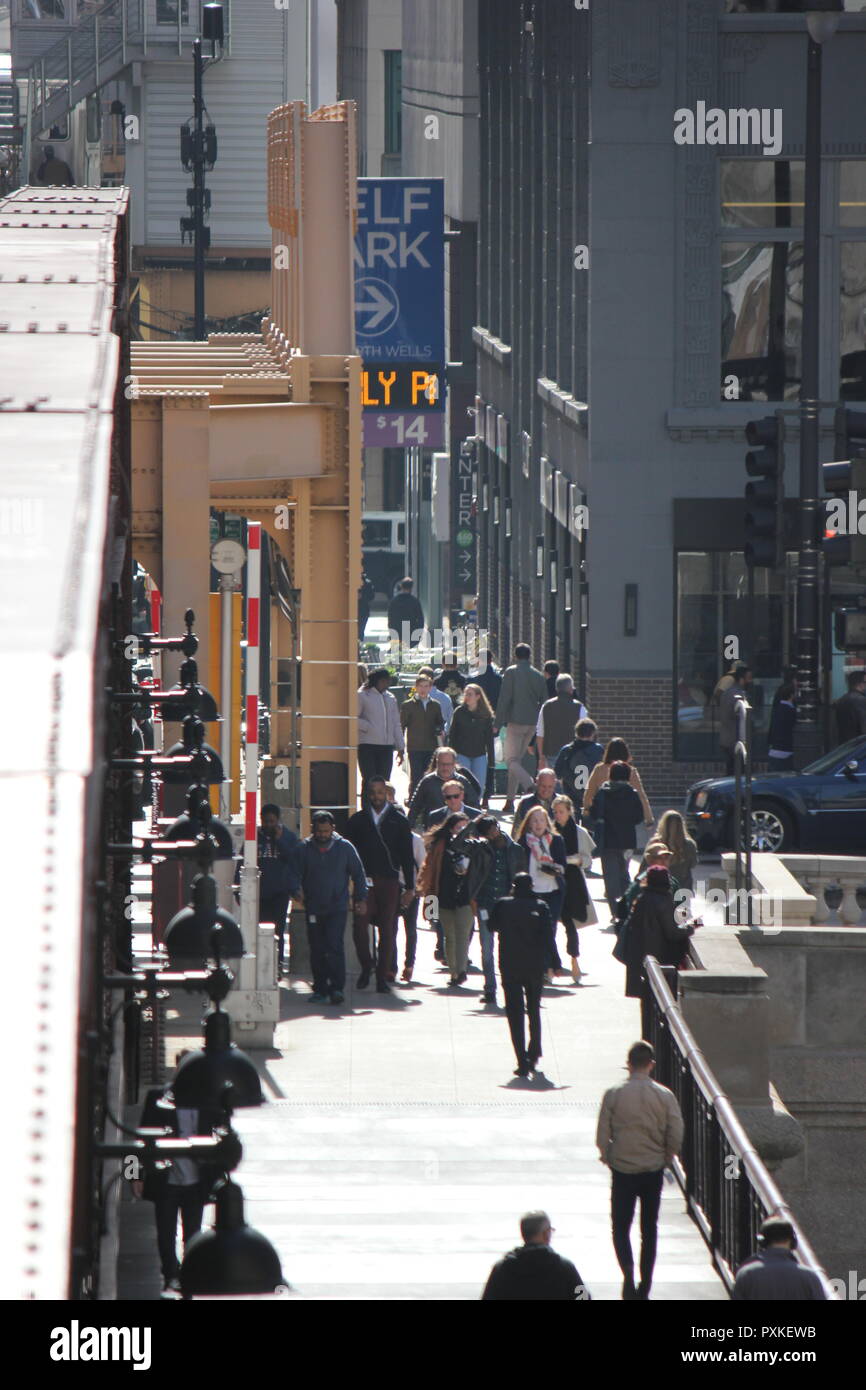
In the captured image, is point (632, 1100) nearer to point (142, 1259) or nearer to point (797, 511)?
point (142, 1259)

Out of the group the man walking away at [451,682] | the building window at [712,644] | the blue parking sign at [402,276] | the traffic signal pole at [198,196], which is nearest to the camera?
the man walking away at [451,682]

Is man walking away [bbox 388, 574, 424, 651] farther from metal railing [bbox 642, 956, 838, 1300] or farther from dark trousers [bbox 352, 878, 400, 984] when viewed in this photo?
metal railing [bbox 642, 956, 838, 1300]

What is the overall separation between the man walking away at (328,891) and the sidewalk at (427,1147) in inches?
11.8

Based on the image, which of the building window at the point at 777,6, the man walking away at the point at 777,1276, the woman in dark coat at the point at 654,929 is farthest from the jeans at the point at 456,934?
the building window at the point at 777,6

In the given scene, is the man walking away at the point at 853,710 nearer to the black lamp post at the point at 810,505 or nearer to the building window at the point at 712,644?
the black lamp post at the point at 810,505

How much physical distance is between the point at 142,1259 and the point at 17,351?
5.26 metres

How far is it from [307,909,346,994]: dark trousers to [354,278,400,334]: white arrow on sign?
12.1 m

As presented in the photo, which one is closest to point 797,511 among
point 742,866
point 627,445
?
point 627,445

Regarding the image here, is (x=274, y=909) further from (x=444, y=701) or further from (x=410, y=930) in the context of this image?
(x=444, y=701)

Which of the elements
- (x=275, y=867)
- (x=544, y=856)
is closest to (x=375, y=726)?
(x=275, y=867)

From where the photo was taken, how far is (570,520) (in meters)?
32.2

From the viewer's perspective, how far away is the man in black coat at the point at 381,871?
61.4 ft

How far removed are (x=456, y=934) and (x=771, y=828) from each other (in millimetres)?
5434

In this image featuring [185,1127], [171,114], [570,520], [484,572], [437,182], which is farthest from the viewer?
[171,114]
